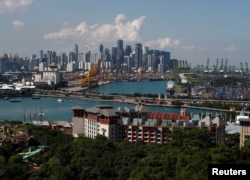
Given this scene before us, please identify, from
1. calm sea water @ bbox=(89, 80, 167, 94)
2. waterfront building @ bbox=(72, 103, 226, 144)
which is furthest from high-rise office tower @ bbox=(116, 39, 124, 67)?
waterfront building @ bbox=(72, 103, 226, 144)

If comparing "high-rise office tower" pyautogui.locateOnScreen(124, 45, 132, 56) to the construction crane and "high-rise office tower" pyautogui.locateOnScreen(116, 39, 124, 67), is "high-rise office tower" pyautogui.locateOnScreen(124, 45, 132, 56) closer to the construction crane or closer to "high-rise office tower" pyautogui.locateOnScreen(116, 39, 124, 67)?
"high-rise office tower" pyautogui.locateOnScreen(116, 39, 124, 67)

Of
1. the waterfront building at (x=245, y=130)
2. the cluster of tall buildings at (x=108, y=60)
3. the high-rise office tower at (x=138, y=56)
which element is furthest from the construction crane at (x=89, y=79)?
the waterfront building at (x=245, y=130)

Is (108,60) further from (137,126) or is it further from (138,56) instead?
(137,126)

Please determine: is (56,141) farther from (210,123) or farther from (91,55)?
(91,55)

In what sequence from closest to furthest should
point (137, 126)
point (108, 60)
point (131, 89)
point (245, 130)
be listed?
1. point (245, 130)
2. point (137, 126)
3. point (131, 89)
4. point (108, 60)

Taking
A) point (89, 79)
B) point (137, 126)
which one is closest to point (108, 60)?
point (89, 79)
